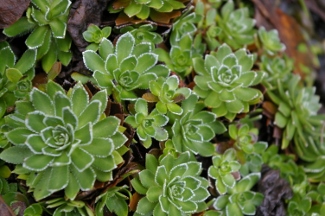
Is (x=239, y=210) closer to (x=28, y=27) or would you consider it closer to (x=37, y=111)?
(x=37, y=111)

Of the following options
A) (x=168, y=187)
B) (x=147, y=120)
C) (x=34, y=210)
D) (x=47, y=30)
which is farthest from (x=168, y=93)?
(x=34, y=210)

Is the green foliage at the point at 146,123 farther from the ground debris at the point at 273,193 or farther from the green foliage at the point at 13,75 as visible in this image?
the ground debris at the point at 273,193

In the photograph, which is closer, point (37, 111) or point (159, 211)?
point (37, 111)

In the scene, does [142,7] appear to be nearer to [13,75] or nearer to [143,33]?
[143,33]

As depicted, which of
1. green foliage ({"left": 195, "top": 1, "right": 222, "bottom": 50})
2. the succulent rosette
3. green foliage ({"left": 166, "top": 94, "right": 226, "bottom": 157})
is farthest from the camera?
green foliage ({"left": 195, "top": 1, "right": 222, "bottom": 50})

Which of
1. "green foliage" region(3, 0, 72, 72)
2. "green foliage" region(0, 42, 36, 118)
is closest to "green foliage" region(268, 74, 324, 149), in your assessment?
"green foliage" region(3, 0, 72, 72)

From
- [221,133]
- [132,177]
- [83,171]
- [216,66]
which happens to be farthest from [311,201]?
[83,171]

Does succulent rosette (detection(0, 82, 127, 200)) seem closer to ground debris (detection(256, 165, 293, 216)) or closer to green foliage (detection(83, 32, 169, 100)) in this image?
green foliage (detection(83, 32, 169, 100))
